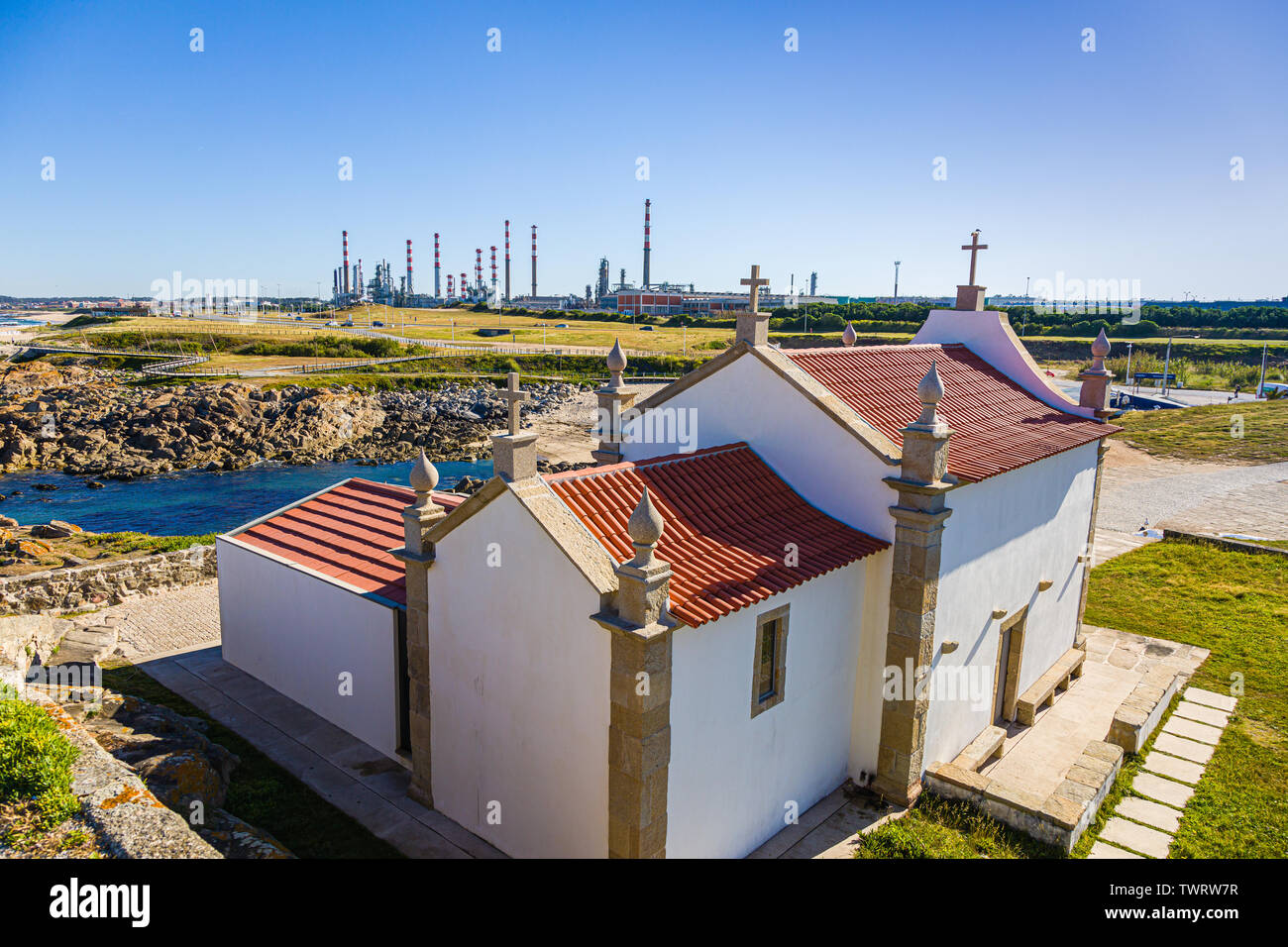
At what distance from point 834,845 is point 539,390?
69041 mm

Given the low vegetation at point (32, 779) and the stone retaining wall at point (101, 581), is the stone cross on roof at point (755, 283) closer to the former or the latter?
the low vegetation at point (32, 779)

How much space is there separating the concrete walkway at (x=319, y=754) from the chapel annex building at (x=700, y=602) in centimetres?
34

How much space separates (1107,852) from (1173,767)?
386cm

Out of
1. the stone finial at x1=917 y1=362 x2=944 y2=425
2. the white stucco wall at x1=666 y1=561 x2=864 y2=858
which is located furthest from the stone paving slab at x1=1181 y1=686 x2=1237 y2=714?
the stone finial at x1=917 y1=362 x2=944 y2=425

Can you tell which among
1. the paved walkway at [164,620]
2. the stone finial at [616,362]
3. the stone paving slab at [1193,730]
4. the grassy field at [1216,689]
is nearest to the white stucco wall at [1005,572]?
the grassy field at [1216,689]

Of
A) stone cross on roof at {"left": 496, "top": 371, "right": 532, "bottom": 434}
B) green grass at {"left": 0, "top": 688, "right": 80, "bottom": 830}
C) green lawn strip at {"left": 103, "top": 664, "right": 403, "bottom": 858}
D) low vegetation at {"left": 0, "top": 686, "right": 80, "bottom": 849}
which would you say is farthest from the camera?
green lawn strip at {"left": 103, "top": 664, "right": 403, "bottom": 858}

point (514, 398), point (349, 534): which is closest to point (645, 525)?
point (514, 398)

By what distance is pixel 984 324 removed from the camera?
19.9 meters

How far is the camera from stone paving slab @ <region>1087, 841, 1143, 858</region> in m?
12.4

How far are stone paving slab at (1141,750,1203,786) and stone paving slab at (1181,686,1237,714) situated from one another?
2.97 m

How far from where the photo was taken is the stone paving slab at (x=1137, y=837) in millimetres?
12609

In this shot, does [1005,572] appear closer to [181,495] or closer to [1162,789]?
[1162,789]

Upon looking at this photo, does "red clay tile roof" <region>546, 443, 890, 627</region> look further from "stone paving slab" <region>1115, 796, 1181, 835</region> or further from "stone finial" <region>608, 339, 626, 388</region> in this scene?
"stone paving slab" <region>1115, 796, 1181, 835</region>
